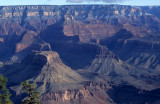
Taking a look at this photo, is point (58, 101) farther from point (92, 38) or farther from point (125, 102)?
point (92, 38)

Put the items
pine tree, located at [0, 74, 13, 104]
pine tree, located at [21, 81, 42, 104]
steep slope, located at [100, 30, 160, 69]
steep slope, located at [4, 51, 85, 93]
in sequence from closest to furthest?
pine tree, located at [21, 81, 42, 104] < pine tree, located at [0, 74, 13, 104] < steep slope, located at [4, 51, 85, 93] < steep slope, located at [100, 30, 160, 69]

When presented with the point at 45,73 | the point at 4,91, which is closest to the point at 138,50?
the point at 45,73

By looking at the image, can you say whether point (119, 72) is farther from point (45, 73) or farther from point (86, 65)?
point (45, 73)

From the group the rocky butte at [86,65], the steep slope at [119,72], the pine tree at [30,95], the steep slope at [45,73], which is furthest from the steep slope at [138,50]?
the pine tree at [30,95]

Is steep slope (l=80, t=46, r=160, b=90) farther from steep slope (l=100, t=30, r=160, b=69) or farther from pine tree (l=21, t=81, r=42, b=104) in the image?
pine tree (l=21, t=81, r=42, b=104)

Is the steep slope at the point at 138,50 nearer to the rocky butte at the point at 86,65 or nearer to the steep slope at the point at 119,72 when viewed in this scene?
the rocky butte at the point at 86,65

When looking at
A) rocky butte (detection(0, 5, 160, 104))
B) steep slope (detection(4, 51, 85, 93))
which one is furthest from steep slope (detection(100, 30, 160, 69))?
steep slope (detection(4, 51, 85, 93))

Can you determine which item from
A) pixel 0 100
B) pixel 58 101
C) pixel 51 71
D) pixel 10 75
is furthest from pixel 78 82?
pixel 0 100

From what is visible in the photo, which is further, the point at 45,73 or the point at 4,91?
the point at 45,73

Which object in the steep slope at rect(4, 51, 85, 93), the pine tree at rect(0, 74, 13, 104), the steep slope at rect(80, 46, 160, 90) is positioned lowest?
the steep slope at rect(80, 46, 160, 90)

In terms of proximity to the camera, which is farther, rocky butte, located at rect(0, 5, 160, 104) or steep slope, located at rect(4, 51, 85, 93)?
steep slope, located at rect(4, 51, 85, 93)

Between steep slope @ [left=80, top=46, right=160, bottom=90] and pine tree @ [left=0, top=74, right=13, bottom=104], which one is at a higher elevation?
pine tree @ [left=0, top=74, right=13, bottom=104]

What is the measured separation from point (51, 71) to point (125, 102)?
23270mm

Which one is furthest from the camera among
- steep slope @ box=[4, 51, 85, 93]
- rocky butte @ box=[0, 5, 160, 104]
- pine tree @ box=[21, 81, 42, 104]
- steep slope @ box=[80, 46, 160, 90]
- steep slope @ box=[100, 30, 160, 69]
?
steep slope @ box=[100, 30, 160, 69]
